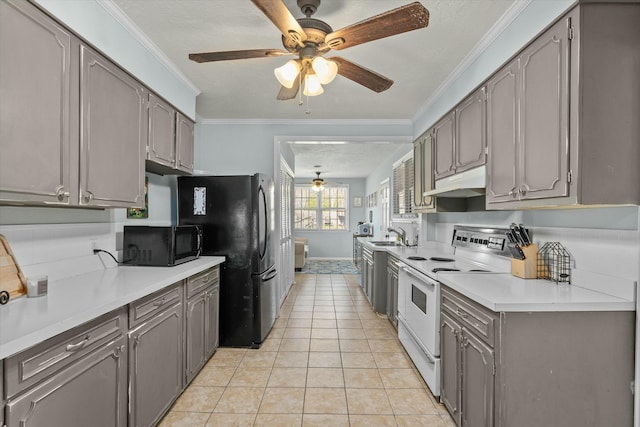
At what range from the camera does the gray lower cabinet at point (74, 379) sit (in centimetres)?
113

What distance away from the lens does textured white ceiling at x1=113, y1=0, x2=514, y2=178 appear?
2.00 meters

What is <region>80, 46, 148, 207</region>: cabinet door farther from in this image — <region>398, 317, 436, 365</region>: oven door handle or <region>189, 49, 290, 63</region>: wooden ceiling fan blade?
<region>398, 317, 436, 365</region>: oven door handle

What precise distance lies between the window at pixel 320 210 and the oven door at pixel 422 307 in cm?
680

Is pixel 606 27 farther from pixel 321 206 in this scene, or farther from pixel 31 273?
pixel 321 206

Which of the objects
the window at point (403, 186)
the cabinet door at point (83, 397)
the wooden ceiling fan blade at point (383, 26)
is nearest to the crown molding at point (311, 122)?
the window at point (403, 186)

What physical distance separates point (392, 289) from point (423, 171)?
1.39 metres

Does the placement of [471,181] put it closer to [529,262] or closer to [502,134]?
[502,134]

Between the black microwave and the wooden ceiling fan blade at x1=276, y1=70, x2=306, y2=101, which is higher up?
the wooden ceiling fan blade at x1=276, y1=70, x2=306, y2=101

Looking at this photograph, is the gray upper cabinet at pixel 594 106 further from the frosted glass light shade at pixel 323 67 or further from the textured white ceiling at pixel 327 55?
the frosted glass light shade at pixel 323 67

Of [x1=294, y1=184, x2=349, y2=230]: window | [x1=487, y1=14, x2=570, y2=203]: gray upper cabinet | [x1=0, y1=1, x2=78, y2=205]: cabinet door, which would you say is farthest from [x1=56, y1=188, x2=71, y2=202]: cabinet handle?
[x1=294, y1=184, x2=349, y2=230]: window

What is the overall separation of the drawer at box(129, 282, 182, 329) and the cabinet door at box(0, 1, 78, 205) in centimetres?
64

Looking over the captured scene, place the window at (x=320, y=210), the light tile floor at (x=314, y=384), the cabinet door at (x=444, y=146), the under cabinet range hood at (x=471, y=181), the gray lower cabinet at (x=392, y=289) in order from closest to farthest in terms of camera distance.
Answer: the light tile floor at (x=314, y=384), the under cabinet range hood at (x=471, y=181), the cabinet door at (x=444, y=146), the gray lower cabinet at (x=392, y=289), the window at (x=320, y=210)

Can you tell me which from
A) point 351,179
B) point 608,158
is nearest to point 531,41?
point 608,158

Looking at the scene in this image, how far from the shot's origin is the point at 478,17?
6.84 ft
